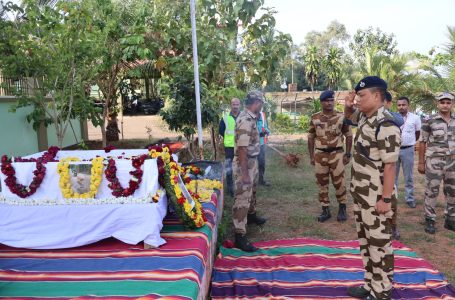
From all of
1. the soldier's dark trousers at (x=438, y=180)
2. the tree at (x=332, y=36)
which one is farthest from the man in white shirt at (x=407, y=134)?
the tree at (x=332, y=36)

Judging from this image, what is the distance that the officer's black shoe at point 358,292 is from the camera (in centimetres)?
329

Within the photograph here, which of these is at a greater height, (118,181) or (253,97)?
(253,97)

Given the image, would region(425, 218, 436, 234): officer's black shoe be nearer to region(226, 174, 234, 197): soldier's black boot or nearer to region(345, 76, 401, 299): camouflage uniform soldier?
region(345, 76, 401, 299): camouflage uniform soldier

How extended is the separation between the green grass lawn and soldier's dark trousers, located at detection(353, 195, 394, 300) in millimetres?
1139

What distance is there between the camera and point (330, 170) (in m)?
5.37

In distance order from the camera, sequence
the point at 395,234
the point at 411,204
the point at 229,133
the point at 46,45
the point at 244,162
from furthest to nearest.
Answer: the point at 229,133
the point at 46,45
the point at 411,204
the point at 395,234
the point at 244,162

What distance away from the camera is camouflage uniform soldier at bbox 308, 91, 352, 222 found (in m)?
5.18

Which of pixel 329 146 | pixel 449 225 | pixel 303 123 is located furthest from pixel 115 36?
pixel 303 123

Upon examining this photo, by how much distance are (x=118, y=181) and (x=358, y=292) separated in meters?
2.39

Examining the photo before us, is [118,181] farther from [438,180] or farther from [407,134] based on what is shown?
[407,134]

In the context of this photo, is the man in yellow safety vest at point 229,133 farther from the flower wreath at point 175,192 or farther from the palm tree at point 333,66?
the palm tree at point 333,66

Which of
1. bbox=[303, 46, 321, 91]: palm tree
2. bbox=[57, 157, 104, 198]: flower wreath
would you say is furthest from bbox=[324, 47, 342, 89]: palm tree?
bbox=[57, 157, 104, 198]: flower wreath

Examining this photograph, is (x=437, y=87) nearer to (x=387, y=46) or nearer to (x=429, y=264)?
(x=429, y=264)

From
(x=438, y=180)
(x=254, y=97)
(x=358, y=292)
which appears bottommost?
(x=358, y=292)
